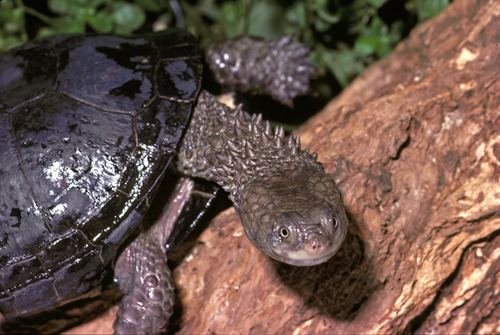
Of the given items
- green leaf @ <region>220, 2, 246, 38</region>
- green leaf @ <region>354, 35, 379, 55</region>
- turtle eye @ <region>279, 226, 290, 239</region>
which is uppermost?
turtle eye @ <region>279, 226, 290, 239</region>

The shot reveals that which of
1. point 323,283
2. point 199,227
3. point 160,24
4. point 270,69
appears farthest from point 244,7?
point 323,283

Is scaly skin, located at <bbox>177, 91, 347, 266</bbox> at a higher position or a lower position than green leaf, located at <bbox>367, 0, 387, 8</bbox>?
lower

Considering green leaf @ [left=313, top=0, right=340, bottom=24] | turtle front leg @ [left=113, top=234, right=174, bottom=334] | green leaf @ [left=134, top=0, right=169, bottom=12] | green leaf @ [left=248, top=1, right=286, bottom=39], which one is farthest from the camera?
green leaf @ [left=248, top=1, right=286, bottom=39]

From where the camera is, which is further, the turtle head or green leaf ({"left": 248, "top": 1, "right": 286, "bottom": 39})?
green leaf ({"left": 248, "top": 1, "right": 286, "bottom": 39})

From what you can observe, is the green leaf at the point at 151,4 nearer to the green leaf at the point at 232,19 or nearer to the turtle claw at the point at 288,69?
the green leaf at the point at 232,19

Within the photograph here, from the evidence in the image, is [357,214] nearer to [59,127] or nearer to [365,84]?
[365,84]

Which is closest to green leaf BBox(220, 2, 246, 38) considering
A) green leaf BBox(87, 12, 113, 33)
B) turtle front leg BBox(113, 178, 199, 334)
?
green leaf BBox(87, 12, 113, 33)

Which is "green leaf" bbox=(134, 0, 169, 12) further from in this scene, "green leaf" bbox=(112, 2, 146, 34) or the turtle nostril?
the turtle nostril
